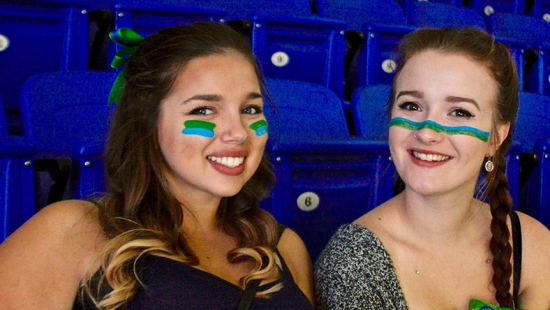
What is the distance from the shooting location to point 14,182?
4.03 ft

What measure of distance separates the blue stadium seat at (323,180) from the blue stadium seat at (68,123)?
1.37ft

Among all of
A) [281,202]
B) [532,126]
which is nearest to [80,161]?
[281,202]

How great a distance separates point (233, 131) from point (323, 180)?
536 millimetres

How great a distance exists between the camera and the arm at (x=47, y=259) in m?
0.94

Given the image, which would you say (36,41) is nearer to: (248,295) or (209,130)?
(209,130)

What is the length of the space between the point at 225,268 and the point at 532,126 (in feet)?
5.50

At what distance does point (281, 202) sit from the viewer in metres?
1.51

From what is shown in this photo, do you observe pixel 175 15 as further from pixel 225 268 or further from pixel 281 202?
pixel 225 268

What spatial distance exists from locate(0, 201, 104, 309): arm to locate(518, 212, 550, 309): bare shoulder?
2.98 feet

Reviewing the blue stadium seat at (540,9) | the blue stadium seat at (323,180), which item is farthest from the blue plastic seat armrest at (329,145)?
the blue stadium seat at (540,9)

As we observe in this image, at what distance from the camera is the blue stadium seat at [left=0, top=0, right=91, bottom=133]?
6.03ft

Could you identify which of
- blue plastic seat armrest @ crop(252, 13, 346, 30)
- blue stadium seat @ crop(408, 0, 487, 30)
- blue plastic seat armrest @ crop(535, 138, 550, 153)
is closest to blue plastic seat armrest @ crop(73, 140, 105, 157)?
blue plastic seat armrest @ crop(252, 13, 346, 30)

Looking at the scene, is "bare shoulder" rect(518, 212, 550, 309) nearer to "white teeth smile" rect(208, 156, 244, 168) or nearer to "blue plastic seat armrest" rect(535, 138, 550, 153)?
"blue plastic seat armrest" rect(535, 138, 550, 153)

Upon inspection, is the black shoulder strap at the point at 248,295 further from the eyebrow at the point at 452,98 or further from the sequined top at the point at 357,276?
the eyebrow at the point at 452,98
